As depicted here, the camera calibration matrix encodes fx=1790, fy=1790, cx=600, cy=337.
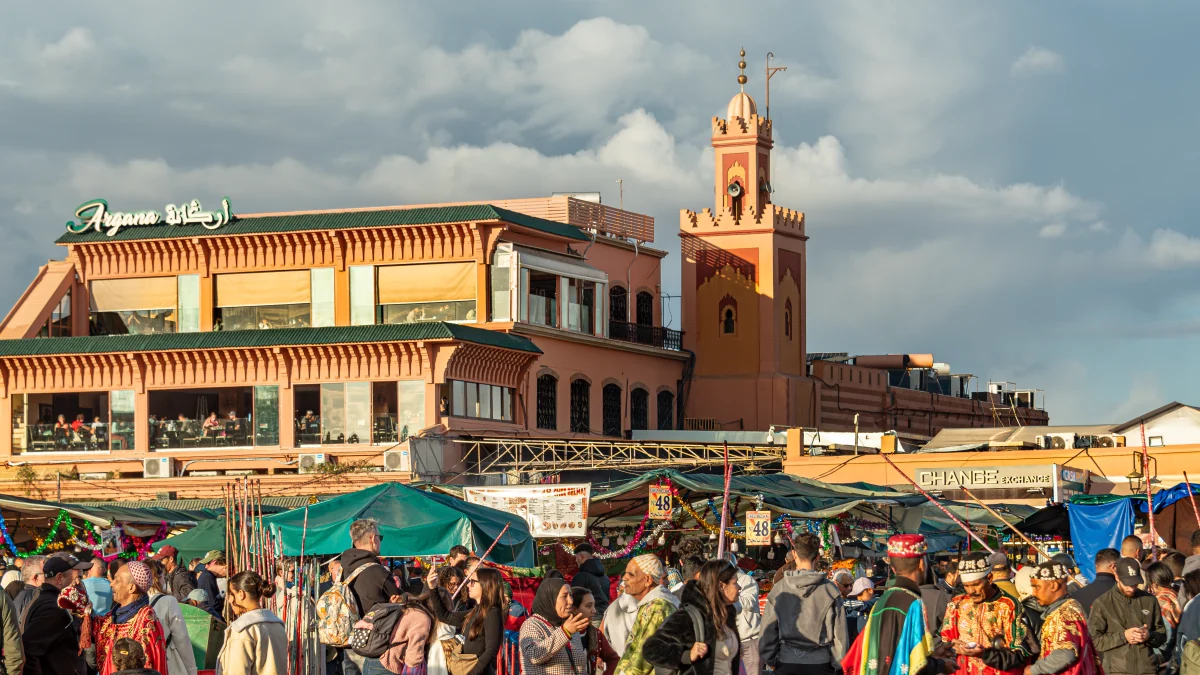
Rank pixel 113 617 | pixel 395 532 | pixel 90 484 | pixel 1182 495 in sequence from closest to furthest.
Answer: pixel 113 617
pixel 395 532
pixel 1182 495
pixel 90 484

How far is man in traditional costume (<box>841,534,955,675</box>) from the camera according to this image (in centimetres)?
1084

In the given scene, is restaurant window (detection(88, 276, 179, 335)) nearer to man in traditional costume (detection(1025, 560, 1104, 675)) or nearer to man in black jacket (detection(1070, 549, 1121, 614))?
man in black jacket (detection(1070, 549, 1121, 614))

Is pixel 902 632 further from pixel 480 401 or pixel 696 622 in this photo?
pixel 480 401

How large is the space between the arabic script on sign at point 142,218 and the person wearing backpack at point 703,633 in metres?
40.3

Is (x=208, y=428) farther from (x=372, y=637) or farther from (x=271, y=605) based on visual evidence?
(x=372, y=637)

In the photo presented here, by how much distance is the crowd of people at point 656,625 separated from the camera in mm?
10312

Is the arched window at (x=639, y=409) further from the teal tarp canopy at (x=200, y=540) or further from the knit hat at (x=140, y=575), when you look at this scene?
the knit hat at (x=140, y=575)

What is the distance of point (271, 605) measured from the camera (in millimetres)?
15117

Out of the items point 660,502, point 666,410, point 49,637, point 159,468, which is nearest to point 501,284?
point 666,410

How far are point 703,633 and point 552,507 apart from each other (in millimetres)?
14802

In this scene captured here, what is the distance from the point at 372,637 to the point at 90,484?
34196 mm

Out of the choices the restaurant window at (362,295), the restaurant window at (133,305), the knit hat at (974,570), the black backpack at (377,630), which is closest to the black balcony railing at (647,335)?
the restaurant window at (362,295)

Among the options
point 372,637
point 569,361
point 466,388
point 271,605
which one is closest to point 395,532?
point 271,605

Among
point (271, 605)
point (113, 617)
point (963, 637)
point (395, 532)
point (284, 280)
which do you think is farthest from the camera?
point (284, 280)
